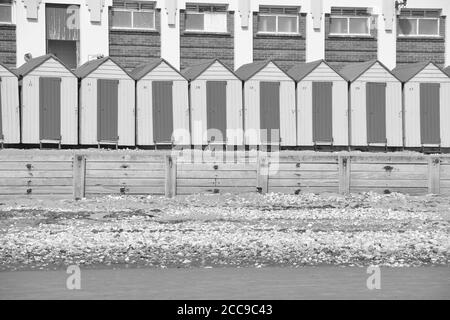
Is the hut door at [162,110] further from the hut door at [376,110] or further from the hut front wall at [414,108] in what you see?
the hut front wall at [414,108]

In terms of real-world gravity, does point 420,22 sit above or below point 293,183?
above

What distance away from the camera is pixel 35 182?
25766mm

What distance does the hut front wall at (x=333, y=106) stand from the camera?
37406 millimetres

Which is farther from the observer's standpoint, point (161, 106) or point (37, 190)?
point (161, 106)

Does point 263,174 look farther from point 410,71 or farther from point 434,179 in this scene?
point 410,71

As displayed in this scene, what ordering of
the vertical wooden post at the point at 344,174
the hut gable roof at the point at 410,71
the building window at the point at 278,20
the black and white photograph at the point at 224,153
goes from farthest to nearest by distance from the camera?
1. the building window at the point at 278,20
2. the hut gable roof at the point at 410,71
3. the vertical wooden post at the point at 344,174
4. the black and white photograph at the point at 224,153

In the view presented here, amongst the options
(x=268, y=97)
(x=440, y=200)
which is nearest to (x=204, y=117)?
(x=268, y=97)

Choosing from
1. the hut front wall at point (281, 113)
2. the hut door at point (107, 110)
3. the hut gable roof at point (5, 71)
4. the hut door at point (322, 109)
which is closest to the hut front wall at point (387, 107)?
the hut door at point (322, 109)

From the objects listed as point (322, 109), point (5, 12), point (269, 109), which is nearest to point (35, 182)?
point (269, 109)

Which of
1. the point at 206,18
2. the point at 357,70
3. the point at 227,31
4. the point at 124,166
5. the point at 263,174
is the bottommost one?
the point at 263,174

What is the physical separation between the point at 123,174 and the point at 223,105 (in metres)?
11.4

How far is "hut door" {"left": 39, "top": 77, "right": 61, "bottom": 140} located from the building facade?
9.06 feet

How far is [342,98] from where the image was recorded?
3762 centimetres

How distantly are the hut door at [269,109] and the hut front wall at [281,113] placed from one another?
4.6 inches
